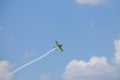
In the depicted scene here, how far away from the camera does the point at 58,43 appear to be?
184875mm

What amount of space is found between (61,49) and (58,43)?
171 inches

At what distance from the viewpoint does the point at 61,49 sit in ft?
607
